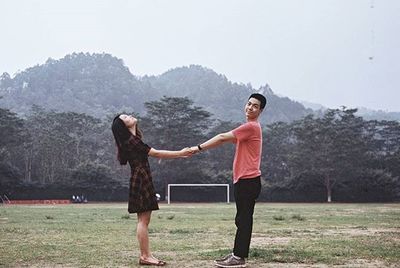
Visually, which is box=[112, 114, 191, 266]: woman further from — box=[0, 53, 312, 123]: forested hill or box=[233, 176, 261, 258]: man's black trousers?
box=[0, 53, 312, 123]: forested hill

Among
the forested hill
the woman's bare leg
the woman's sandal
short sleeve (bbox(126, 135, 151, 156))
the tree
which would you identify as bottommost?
the woman's sandal

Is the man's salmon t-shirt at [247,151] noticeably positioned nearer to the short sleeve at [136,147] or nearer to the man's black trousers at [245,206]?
the man's black trousers at [245,206]

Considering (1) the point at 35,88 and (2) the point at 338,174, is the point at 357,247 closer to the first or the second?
(2) the point at 338,174

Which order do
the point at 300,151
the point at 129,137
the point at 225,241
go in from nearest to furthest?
the point at 129,137, the point at 225,241, the point at 300,151

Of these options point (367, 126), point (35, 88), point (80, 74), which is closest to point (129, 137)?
point (367, 126)

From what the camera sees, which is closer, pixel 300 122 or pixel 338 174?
pixel 338 174

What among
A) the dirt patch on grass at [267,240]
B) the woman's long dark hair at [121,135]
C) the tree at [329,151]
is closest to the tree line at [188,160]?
the tree at [329,151]

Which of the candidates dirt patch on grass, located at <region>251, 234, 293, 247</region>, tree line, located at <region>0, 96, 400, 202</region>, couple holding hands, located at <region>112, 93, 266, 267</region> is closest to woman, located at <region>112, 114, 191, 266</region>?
couple holding hands, located at <region>112, 93, 266, 267</region>

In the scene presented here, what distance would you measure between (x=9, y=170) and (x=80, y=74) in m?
61.8

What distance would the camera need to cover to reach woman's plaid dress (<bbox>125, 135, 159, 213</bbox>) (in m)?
6.11

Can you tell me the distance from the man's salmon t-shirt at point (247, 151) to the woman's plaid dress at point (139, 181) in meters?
1.05

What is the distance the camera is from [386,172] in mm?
53750

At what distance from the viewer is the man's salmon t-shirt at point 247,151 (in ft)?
19.8

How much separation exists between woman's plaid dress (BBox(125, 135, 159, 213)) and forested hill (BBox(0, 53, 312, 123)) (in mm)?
83453
